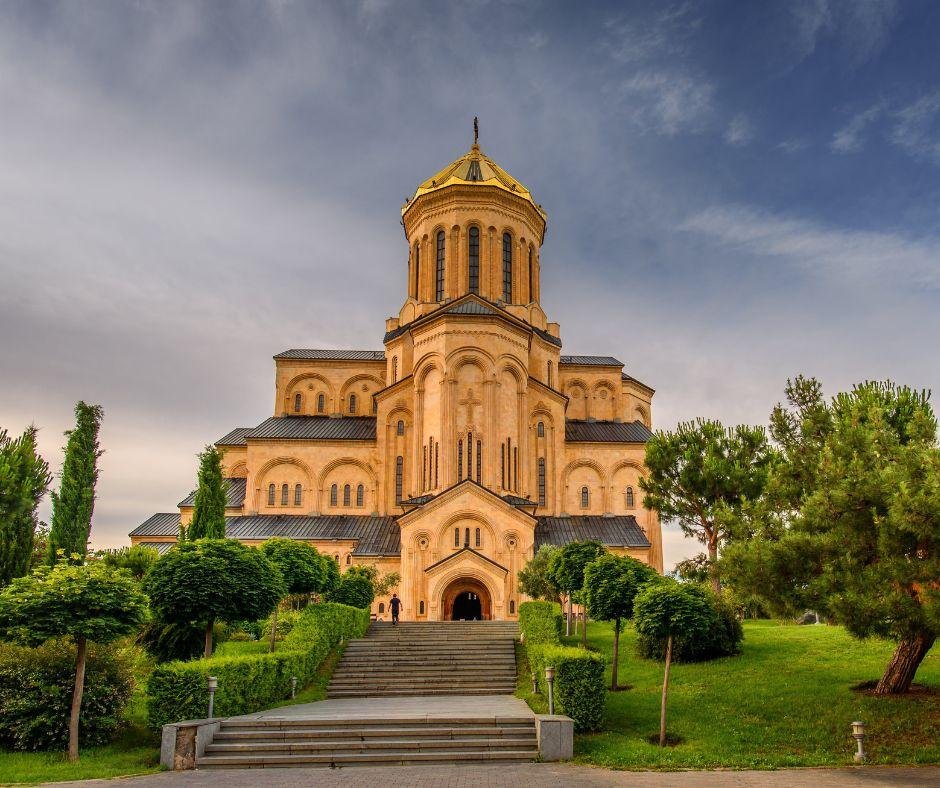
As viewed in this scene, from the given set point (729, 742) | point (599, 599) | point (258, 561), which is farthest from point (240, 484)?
point (729, 742)

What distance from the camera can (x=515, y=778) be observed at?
11789mm

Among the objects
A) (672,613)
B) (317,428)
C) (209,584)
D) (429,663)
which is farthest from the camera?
(317,428)

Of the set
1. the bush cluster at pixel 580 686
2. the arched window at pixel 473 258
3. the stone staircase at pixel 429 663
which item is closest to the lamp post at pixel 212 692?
the stone staircase at pixel 429 663

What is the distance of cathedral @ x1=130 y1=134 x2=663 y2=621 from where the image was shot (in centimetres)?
3503

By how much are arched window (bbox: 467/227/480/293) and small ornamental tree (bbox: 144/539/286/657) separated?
98.5 ft

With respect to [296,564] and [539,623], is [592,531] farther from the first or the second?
[296,564]

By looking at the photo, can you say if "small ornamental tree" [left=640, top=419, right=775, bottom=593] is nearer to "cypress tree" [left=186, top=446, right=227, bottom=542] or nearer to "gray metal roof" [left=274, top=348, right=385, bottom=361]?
"cypress tree" [left=186, top=446, right=227, bottom=542]

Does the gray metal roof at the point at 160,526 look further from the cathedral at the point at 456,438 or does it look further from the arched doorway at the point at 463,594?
the arched doorway at the point at 463,594

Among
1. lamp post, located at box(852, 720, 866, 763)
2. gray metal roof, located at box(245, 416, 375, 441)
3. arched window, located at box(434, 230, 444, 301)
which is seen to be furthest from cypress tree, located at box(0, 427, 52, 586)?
arched window, located at box(434, 230, 444, 301)

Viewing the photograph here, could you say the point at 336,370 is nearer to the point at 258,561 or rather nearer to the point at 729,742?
the point at 258,561

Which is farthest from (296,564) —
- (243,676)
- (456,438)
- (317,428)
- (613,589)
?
(317,428)

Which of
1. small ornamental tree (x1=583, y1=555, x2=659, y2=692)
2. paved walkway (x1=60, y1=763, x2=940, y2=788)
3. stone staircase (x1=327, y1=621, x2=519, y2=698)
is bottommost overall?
paved walkway (x1=60, y1=763, x2=940, y2=788)

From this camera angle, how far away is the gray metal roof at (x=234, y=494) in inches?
1732

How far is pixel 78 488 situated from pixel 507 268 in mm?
29865
